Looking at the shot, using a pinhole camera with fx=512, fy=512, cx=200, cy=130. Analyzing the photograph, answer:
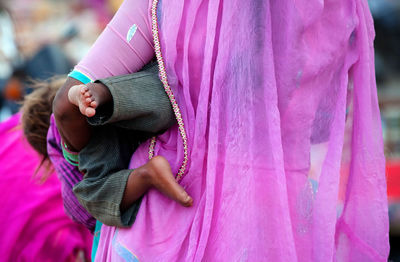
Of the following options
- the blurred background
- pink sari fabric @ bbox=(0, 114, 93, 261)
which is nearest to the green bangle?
pink sari fabric @ bbox=(0, 114, 93, 261)

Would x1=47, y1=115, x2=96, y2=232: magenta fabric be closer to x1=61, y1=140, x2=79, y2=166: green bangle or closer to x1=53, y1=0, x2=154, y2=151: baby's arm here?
x1=61, y1=140, x2=79, y2=166: green bangle

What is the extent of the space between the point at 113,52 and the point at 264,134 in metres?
0.48

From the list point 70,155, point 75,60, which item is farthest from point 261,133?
point 75,60

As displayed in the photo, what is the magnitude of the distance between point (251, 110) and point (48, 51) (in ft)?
14.8

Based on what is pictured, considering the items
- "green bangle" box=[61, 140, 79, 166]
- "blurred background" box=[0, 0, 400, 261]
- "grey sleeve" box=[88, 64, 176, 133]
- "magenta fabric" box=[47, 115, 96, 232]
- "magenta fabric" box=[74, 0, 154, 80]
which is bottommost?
"blurred background" box=[0, 0, 400, 261]

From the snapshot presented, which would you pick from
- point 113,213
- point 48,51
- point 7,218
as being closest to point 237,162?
point 113,213

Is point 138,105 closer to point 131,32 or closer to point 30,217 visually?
point 131,32

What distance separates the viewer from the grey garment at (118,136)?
130 cm

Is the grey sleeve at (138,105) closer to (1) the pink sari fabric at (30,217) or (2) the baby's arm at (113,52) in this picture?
(2) the baby's arm at (113,52)

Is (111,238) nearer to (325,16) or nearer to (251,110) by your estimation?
(251,110)

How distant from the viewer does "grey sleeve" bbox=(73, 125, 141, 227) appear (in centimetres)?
142

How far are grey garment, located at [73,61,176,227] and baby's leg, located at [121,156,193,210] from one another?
2 cm

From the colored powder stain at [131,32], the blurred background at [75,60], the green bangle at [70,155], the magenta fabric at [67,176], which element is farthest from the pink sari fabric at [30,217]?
the blurred background at [75,60]

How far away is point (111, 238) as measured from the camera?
4.85 ft
